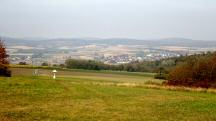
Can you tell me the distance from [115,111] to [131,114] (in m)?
1.16

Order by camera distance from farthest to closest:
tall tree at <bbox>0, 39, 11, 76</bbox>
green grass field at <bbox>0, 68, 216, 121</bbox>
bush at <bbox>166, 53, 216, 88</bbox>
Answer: bush at <bbox>166, 53, 216, 88</bbox> < tall tree at <bbox>0, 39, 11, 76</bbox> < green grass field at <bbox>0, 68, 216, 121</bbox>

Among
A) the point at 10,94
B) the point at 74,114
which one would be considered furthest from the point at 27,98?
the point at 74,114

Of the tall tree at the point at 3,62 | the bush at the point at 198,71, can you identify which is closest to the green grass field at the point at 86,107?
the tall tree at the point at 3,62

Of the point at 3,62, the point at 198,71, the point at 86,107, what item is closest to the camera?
the point at 86,107

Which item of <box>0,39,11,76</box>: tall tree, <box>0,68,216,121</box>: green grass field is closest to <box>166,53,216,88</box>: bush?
<box>0,39,11,76</box>: tall tree

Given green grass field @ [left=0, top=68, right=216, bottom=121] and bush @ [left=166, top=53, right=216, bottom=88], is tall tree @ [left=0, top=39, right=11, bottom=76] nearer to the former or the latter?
bush @ [left=166, top=53, right=216, bottom=88]

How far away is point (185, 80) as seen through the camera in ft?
160

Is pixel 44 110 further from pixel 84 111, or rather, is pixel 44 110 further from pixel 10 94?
pixel 10 94

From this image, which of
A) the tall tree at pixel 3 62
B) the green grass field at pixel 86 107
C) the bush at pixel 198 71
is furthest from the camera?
the bush at pixel 198 71

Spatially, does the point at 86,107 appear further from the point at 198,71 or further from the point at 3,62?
the point at 3,62

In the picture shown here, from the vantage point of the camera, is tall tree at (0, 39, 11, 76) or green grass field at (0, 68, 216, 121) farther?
tall tree at (0, 39, 11, 76)

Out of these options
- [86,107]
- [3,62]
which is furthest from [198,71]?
[86,107]

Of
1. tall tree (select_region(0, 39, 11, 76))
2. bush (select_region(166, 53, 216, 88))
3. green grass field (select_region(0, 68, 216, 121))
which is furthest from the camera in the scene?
bush (select_region(166, 53, 216, 88))

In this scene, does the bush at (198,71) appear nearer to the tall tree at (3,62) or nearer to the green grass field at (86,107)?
the tall tree at (3,62)
